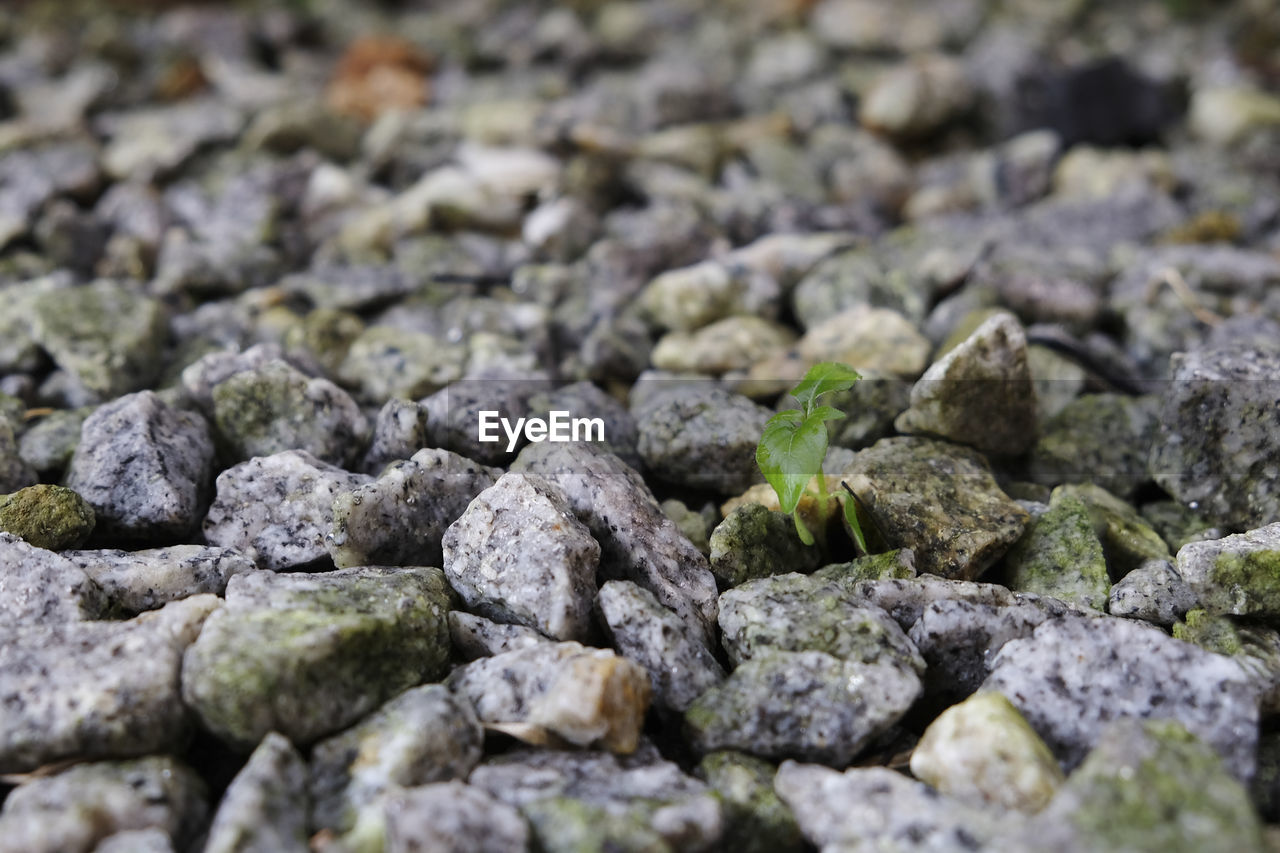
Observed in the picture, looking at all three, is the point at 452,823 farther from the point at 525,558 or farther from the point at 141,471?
the point at 141,471

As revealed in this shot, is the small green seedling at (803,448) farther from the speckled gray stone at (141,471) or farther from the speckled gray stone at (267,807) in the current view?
the speckled gray stone at (141,471)

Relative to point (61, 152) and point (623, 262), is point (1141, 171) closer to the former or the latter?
point (623, 262)

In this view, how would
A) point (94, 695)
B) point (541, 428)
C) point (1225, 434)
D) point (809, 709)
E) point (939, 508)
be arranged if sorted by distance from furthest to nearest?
1. point (541, 428)
2. point (1225, 434)
3. point (939, 508)
4. point (809, 709)
5. point (94, 695)

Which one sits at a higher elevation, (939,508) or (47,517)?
(47,517)

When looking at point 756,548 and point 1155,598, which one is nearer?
point 1155,598

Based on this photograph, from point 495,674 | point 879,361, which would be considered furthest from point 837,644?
point 879,361

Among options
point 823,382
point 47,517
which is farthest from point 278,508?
point 823,382

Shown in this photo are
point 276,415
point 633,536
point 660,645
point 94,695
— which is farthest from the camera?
point 276,415
